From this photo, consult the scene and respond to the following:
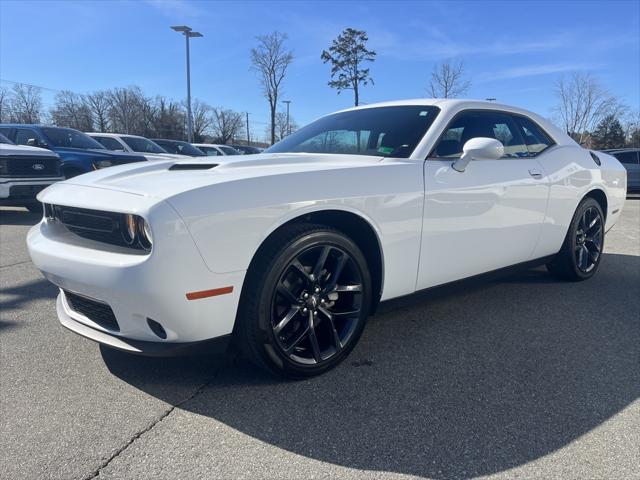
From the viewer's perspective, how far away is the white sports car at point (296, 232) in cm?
198

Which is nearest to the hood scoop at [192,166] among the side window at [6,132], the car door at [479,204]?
the car door at [479,204]

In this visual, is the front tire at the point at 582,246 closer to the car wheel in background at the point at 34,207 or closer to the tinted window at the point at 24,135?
the car wheel in background at the point at 34,207

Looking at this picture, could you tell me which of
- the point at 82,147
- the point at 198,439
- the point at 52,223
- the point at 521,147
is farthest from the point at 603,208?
the point at 82,147

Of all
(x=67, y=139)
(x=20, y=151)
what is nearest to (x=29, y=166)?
(x=20, y=151)

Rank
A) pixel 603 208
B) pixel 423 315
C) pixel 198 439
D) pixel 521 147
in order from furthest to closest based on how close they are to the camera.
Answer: pixel 603 208 < pixel 521 147 < pixel 423 315 < pixel 198 439

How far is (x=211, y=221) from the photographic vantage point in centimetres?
198

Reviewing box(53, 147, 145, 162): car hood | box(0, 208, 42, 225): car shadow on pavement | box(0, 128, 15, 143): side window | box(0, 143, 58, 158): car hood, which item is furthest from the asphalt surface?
box(0, 128, 15, 143): side window

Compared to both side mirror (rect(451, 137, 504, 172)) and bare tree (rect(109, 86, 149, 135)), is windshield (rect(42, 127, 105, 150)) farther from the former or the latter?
bare tree (rect(109, 86, 149, 135))

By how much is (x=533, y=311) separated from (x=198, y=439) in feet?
8.71

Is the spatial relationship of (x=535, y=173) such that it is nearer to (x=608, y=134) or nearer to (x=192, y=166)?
(x=192, y=166)

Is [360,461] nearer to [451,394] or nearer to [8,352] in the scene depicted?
[451,394]

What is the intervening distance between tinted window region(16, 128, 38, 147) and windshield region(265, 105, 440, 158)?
8.11 metres

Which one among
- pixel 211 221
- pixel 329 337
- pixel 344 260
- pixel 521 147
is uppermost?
pixel 521 147

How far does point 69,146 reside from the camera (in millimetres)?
9523
